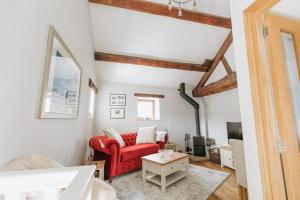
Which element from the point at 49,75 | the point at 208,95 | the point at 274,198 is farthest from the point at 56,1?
the point at 208,95

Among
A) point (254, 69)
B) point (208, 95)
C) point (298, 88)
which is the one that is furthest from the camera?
point (208, 95)

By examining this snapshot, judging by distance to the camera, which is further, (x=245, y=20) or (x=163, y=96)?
(x=163, y=96)

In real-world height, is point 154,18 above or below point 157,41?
above

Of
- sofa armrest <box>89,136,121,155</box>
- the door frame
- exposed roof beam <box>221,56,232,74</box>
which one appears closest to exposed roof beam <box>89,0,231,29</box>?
exposed roof beam <box>221,56,232,74</box>

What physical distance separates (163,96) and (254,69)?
4.12 metres

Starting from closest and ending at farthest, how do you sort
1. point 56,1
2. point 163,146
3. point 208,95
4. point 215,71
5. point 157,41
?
point 56,1
point 157,41
point 163,146
point 215,71
point 208,95

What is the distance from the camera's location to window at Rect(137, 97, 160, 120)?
495cm

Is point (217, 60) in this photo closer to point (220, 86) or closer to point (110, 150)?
point (220, 86)

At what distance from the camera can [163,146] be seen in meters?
4.04

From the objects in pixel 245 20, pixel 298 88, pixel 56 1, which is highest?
pixel 56 1

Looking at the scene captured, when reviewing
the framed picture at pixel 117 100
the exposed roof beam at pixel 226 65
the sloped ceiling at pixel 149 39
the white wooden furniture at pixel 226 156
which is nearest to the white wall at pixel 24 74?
the sloped ceiling at pixel 149 39

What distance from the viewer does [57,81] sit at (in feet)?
4.81

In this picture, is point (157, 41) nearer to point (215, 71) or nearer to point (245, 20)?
point (215, 71)

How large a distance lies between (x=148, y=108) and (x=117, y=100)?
1120 millimetres
